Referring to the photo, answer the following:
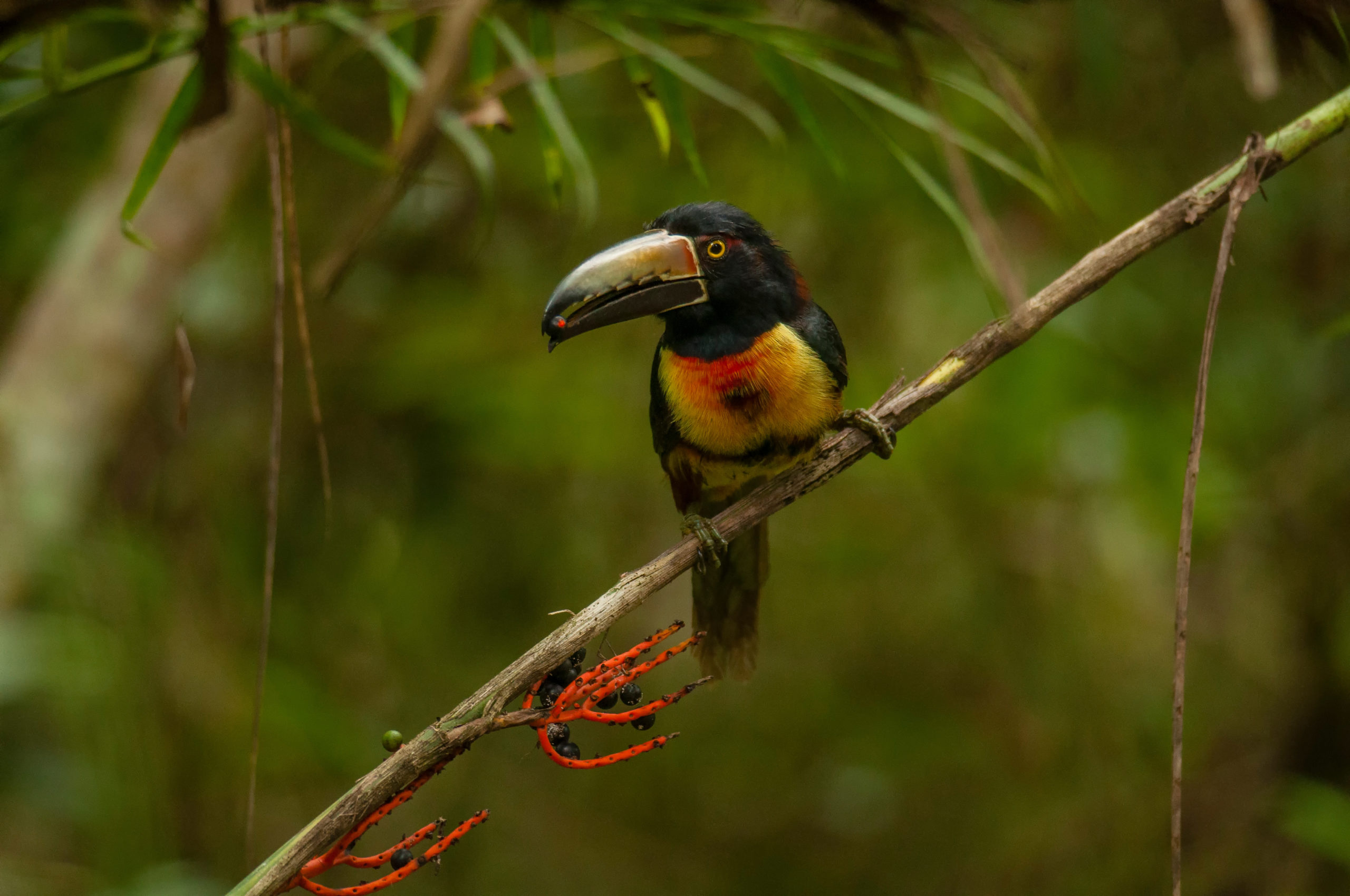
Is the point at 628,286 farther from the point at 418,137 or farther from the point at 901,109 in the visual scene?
the point at 418,137

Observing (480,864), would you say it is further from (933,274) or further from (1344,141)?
(1344,141)

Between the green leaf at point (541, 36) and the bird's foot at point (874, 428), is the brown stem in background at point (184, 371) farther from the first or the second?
the bird's foot at point (874, 428)

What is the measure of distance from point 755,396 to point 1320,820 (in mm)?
2133

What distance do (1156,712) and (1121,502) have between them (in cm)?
76

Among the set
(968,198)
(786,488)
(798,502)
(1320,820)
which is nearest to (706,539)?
(786,488)

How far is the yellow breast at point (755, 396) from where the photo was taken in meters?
2.30

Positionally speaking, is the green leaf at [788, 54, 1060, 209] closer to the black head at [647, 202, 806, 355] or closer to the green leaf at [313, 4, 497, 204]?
the black head at [647, 202, 806, 355]

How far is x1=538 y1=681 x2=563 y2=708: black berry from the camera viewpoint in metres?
1.54

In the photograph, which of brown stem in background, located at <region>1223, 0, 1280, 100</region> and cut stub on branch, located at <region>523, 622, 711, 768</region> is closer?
brown stem in background, located at <region>1223, 0, 1280, 100</region>

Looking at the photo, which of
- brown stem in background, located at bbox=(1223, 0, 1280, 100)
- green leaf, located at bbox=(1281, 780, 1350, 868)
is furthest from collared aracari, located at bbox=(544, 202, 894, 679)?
green leaf, located at bbox=(1281, 780, 1350, 868)

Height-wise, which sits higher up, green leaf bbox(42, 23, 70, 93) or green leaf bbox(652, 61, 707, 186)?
green leaf bbox(42, 23, 70, 93)

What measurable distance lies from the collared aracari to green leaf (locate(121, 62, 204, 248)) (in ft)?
2.40

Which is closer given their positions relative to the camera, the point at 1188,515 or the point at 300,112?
the point at 1188,515

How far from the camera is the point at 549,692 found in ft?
5.08
